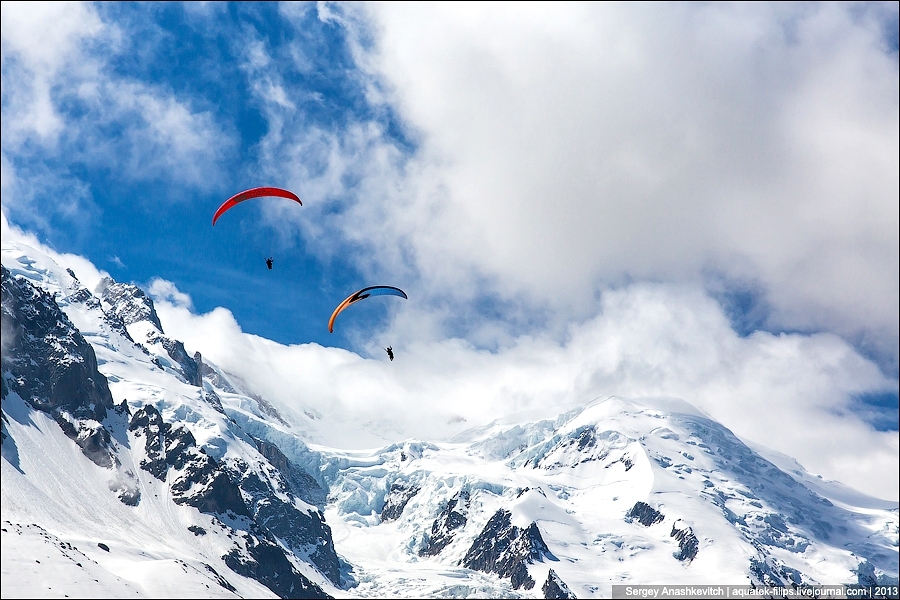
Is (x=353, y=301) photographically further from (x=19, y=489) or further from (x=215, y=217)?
(x=19, y=489)

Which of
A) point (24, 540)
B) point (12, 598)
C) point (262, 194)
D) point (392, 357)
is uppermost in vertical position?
point (262, 194)

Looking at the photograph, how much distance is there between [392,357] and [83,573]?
296 ft

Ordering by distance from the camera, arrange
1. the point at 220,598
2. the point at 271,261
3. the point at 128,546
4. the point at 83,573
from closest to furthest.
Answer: the point at 271,261 < the point at 83,573 < the point at 220,598 < the point at 128,546

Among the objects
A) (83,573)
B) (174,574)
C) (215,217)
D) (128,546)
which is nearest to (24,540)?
(83,573)

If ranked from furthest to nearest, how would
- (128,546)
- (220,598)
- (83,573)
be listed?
(128,546)
(220,598)
(83,573)

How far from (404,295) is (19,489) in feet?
521

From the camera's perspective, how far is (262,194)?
8475 centimetres

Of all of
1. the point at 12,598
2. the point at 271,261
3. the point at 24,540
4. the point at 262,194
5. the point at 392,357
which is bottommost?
the point at 12,598

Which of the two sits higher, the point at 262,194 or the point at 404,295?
the point at 262,194

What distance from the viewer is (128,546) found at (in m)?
198

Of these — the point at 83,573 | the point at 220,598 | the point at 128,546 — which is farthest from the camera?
the point at 128,546

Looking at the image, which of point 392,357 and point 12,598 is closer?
point 392,357

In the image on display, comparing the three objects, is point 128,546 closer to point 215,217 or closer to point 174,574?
point 174,574

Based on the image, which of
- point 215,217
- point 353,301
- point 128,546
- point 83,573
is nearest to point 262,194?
point 215,217
